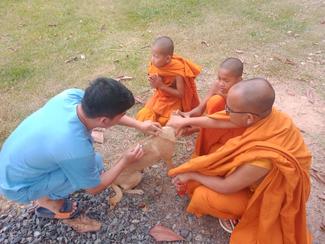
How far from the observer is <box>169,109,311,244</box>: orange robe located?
2.36 meters

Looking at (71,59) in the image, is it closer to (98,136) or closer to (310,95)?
(98,136)

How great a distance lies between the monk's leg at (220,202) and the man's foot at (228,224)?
0.14 m

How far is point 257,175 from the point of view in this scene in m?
2.42

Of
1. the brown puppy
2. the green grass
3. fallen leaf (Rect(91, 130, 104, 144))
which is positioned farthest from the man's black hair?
the green grass

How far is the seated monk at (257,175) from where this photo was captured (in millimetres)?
2330

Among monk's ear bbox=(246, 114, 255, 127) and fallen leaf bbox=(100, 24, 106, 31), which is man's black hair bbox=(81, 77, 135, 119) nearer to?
monk's ear bbox=(246, 114, 255, 127)

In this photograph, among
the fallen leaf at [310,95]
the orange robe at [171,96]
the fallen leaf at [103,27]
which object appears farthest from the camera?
the fallen leaf at [103,27]

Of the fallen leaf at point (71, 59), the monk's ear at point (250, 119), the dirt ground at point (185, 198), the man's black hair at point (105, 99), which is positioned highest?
the man's black hair at point (105, 99)

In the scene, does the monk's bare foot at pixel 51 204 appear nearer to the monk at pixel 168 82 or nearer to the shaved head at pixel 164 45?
the monk at pixel 168 82

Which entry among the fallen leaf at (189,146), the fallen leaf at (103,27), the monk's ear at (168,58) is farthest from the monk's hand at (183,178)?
the fallen leaf at (103,27)

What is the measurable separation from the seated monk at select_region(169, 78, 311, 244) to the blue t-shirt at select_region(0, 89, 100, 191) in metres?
0.70

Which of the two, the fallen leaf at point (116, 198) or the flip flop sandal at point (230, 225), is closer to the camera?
the flip flop sandal at point (230, 225)

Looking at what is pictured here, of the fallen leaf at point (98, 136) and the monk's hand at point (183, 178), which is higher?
the monk's hand at point (183, 178)

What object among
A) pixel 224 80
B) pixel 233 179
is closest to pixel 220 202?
pixel 233 179
